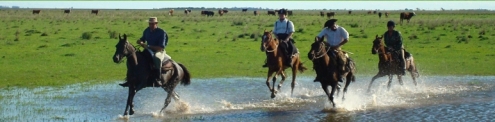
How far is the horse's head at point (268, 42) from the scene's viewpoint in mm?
12778

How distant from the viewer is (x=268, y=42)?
13.0 m

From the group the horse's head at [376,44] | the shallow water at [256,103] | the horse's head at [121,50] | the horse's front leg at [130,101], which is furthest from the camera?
the horse's head at [376,44]

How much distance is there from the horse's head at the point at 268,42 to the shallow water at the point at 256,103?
110 centimetres

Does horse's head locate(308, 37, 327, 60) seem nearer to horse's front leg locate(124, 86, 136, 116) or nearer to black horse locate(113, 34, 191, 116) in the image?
black horse locate(113, 34, 191, 116)

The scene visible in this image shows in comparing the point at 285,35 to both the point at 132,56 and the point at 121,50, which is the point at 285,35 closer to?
the point at 132,56

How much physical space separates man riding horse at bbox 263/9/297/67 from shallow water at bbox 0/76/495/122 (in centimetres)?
95

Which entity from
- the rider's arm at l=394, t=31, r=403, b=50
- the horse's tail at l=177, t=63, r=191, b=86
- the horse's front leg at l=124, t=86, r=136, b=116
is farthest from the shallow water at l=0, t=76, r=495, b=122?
the rider's arm at l=394, t=31, r=403, b=50

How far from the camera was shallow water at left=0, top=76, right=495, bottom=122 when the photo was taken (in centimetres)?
1137

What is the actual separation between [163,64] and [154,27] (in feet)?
2.29

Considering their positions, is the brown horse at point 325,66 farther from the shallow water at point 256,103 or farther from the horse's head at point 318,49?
the shallow water at point 256,103

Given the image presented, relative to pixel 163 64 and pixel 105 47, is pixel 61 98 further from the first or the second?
pixel 105 47

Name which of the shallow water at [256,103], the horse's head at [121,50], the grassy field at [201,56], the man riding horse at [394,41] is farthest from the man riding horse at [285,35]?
the grassy field at [201,56]

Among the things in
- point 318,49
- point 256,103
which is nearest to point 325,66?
point 318,49

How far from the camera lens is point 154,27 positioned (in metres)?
11.2
